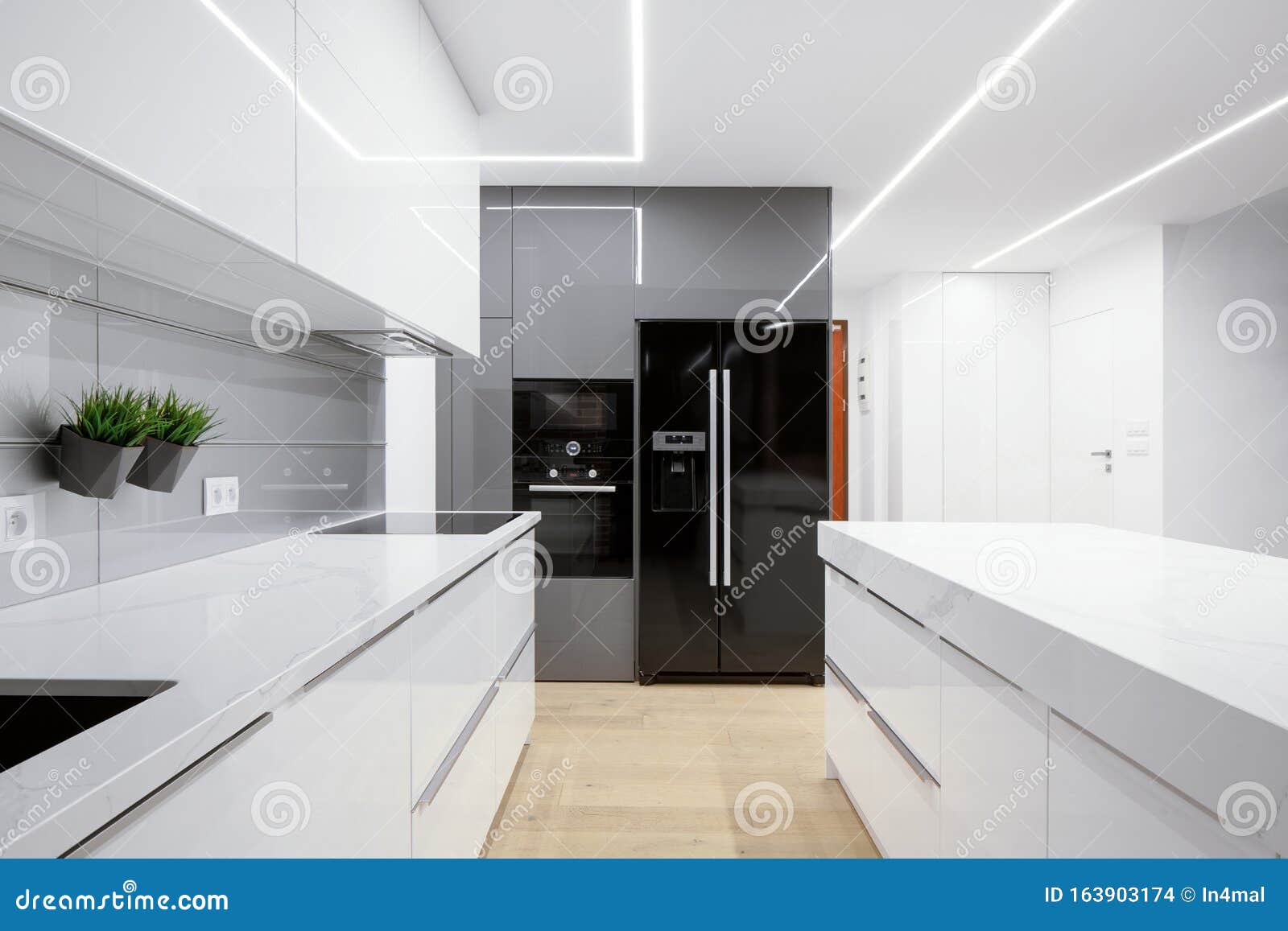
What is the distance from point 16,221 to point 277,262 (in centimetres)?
37

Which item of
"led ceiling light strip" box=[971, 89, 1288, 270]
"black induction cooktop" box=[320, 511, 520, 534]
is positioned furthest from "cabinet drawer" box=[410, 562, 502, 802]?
"led ceiling light strip" box=[971, 89, 1288, 270]

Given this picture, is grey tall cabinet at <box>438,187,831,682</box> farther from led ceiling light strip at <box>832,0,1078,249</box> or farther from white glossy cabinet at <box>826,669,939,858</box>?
white glossy cabinet at <box>826,669,939,858</box>

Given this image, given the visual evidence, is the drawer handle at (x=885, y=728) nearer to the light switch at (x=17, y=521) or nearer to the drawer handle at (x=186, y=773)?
the drawer handle at (x=186, y=773)

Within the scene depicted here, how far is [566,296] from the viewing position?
11.5 ft

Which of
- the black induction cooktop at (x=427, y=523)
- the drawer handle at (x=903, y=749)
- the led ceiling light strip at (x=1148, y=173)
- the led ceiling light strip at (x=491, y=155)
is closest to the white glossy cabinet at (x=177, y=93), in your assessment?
the led ceiling light strip at (x=491, y=155)

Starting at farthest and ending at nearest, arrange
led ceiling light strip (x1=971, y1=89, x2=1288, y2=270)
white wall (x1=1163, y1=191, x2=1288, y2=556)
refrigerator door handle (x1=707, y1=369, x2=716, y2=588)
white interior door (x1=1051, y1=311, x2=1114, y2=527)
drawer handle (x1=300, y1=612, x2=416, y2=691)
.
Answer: white interior door (x1=1051, y1=311, x2=1114, y2=527)
white wall (x1=1163, y1=191, x2=1288, y2=556)
refrigerator door handle (x1=707, y1=369, x2=716, y2=588)
led ceiling light strip (x1=971, y1=89, x2=1288, y2=270)
drawer handle (x1=300, y1=612, x2=416, y2=691)

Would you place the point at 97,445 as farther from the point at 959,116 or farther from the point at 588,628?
the point at 959,116

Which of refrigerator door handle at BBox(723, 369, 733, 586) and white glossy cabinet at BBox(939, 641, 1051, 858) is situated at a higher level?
refrigerator door handle at BBox(723, 369, 733, 586)

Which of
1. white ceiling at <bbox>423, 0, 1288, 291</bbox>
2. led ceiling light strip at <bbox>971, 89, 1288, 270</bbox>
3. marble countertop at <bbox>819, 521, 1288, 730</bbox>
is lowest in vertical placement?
marble countertop at <bbox>819, 521, 1288, 730</bbox>

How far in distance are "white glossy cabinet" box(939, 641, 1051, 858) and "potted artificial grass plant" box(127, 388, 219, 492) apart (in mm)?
1621

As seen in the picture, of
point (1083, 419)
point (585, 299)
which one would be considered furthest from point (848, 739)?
point (1083, 419)

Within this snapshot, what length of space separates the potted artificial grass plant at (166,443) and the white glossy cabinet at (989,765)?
5.32ft

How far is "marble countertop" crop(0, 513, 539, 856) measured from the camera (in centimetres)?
54
